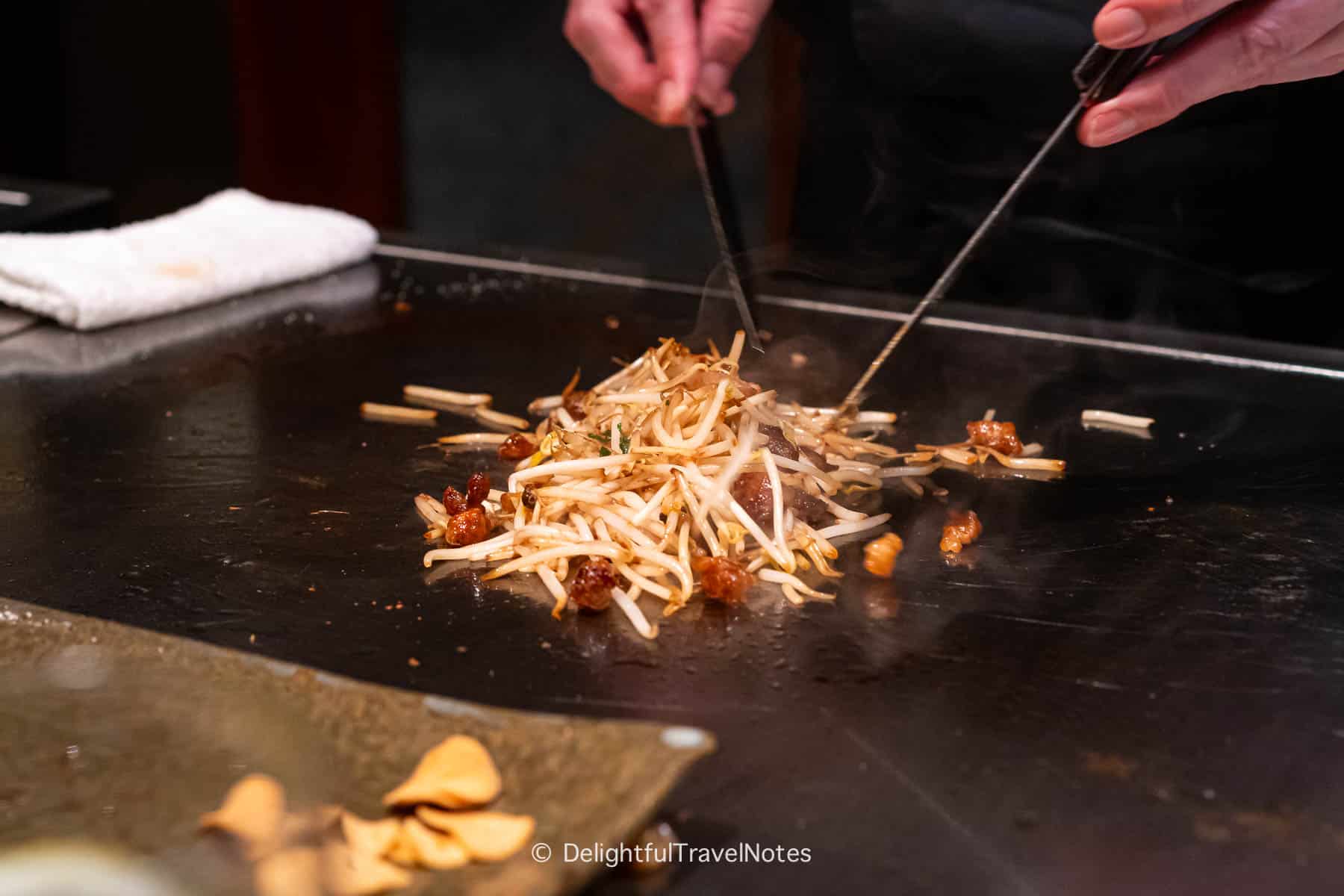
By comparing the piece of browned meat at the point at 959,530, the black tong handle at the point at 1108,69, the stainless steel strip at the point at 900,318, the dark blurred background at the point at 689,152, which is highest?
the black tong handle at the point at 1108,69

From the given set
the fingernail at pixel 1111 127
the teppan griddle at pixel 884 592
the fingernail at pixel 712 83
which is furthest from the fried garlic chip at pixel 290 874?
the fingernail at pixel 712 83

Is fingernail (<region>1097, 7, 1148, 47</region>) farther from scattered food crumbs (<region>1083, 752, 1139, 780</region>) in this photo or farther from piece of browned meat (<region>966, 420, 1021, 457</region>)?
scattered food crumbs (<region>1083, 752, 1139, 780</region>)

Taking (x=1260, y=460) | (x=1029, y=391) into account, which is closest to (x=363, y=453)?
(x=1029, y=391)

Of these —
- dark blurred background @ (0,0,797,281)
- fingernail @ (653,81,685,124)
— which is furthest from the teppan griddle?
dark blurred background @ (0,0,797,281)

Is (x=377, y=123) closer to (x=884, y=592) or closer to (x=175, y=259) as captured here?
(x=175, y=259)

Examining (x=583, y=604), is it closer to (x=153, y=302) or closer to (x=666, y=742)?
(x=666, y=742)

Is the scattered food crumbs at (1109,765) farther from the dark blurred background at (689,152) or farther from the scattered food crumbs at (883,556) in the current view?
the dark blurred background at (689,152)
